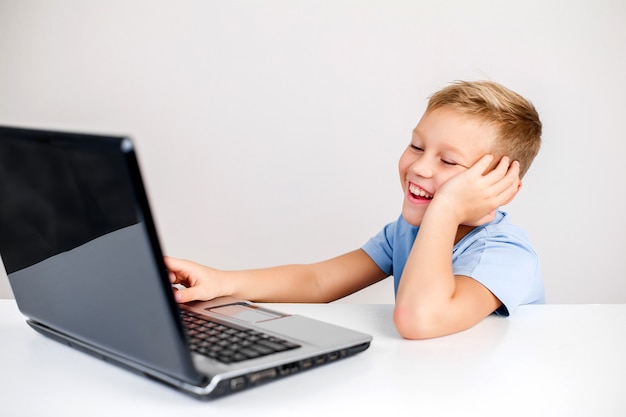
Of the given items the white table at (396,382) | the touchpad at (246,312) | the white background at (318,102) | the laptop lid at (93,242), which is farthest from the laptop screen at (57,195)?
the white background at (318,102)

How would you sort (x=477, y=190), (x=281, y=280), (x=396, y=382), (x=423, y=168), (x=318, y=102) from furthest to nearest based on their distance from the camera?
(x=318, y=102) → (x=281, y=280) → (x=423, y=168) → (x=477, y=190) → (x=396, y=382)

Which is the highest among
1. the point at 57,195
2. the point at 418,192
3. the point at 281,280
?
the point at 57,195

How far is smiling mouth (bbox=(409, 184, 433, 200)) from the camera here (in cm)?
126

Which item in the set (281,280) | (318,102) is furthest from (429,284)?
(318,102)

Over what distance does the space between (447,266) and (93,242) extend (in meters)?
0.54

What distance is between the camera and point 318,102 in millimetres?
2365

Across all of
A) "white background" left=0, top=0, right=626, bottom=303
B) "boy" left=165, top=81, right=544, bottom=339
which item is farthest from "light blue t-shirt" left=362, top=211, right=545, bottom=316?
"white background" left=0, top=0, right=626, bottom=303

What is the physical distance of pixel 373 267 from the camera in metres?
1.51

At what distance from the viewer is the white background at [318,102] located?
7.50ft

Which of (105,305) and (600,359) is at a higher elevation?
(105,305)

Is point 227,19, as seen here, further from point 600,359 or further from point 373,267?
point 600,359

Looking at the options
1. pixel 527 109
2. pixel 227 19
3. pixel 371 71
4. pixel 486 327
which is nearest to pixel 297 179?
pixel 371 71

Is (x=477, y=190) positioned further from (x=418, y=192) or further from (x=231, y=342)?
(x=231, y=342)

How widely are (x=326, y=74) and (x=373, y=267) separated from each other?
1019 mm
